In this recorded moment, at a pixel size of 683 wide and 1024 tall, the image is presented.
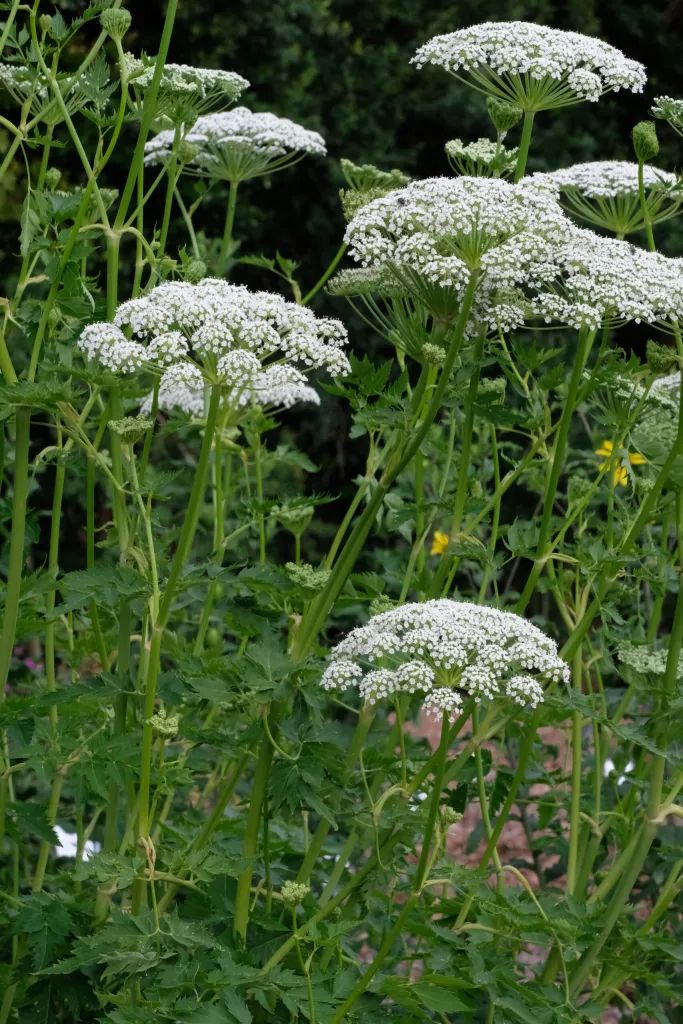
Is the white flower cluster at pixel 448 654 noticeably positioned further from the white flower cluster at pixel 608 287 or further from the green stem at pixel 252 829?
the white flower cluster at pixel 608 287

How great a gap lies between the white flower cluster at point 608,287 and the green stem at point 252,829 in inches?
39.3

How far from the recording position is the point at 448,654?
2.41 m

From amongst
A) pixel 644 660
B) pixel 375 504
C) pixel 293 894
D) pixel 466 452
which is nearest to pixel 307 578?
pixel 375 504

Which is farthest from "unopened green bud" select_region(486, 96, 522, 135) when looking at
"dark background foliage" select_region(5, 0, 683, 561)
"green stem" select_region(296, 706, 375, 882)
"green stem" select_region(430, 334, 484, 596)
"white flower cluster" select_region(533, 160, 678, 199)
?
"dark background foliage" select_region(5, 0, 683, 561)

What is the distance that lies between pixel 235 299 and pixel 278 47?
24.2ft

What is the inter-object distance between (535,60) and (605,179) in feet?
2.10

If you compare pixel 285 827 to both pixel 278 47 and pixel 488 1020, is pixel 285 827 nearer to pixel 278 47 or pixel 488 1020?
pixel 488 1020

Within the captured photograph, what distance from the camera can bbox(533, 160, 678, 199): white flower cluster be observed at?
3.24m

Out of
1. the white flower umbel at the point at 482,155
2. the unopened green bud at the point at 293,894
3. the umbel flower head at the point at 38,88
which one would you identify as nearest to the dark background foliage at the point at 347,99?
the umbel flower head at the point at 38,88

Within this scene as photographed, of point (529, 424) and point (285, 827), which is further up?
point (529, 424)

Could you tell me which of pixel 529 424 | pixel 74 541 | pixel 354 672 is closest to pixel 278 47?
pixel 74 541

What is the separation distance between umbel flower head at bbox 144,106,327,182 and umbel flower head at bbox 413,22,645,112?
2.81 ft

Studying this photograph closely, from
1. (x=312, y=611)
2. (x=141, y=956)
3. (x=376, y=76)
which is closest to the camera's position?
(x=141, y=956)

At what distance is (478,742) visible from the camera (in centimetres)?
284
